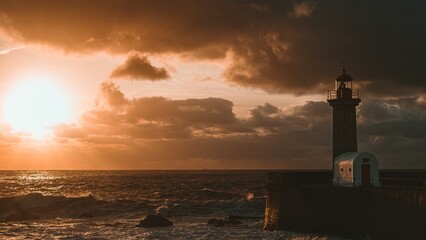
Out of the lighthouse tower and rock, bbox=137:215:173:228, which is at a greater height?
the lighthouse tower

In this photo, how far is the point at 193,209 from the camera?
153ft

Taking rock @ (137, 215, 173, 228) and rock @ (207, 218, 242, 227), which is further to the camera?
rock @ (207, 218, 242, 227)

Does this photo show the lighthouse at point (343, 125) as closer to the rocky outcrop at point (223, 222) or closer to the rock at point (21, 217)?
the rocky outcrop at point (223, 222)

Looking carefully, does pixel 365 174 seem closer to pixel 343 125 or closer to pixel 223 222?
pixel 343 125

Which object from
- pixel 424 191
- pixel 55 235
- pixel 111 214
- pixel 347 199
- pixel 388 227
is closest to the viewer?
pixel 424 191

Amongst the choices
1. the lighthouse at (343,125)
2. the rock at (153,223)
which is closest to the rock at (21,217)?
the rock at (153,223)

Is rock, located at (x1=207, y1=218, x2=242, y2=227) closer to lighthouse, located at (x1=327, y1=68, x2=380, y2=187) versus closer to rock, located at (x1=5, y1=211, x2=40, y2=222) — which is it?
lighthouse, located at (x1=327, y1=68, x2=380, y2=187)

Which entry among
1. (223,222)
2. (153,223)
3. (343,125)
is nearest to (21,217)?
(153,223)

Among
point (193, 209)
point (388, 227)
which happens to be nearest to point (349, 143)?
point (388, 227)

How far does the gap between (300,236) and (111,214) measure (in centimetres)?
2257

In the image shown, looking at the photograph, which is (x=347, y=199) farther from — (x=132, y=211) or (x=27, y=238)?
(x=132, y=211)

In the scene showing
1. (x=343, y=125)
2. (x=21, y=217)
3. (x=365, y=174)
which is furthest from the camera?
(x=21, y=217)

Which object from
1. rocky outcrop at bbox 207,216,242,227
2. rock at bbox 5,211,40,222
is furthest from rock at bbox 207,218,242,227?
rock at bbox 5,211,40,222

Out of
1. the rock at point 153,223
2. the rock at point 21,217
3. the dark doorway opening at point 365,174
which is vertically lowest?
the rock at point 21,217
